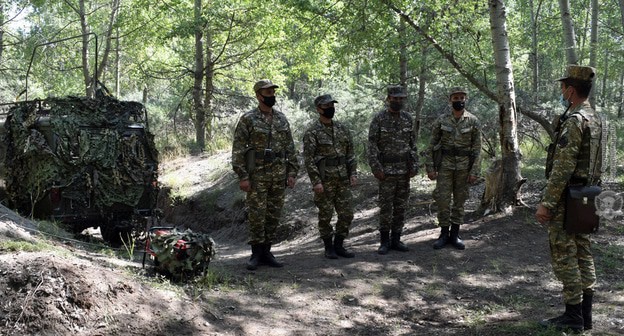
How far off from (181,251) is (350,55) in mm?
6641

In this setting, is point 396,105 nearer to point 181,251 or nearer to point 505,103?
point 505,103

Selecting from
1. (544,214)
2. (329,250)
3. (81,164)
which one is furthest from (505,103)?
(81,164)

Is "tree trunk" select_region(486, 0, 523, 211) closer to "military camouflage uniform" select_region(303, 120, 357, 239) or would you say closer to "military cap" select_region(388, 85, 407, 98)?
"military cap" select_region(388, 85, 407, 98)

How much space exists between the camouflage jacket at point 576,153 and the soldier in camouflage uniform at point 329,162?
2.81 metres

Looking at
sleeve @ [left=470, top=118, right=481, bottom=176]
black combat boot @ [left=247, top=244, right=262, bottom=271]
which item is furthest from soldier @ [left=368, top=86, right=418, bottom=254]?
black combat boot @ [left=247, top=244, right=262, bottom=271]

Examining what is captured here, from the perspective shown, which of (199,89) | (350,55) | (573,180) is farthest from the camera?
(199,89)

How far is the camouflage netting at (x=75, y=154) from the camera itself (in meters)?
8.16

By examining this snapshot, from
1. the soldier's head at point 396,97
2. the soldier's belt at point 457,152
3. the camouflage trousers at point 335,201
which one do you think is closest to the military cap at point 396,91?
the soldier's head at point 396,97

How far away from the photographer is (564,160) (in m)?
4.20

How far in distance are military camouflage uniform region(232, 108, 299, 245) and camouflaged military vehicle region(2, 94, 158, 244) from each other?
3212 mm

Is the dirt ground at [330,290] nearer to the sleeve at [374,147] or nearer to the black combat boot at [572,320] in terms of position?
the black combat boot at [572,320]

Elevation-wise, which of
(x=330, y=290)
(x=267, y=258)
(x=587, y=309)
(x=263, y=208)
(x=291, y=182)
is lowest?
(x=330, y=290)

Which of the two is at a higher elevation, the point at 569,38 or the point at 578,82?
the point at 569,38

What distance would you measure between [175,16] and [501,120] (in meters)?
13.2
